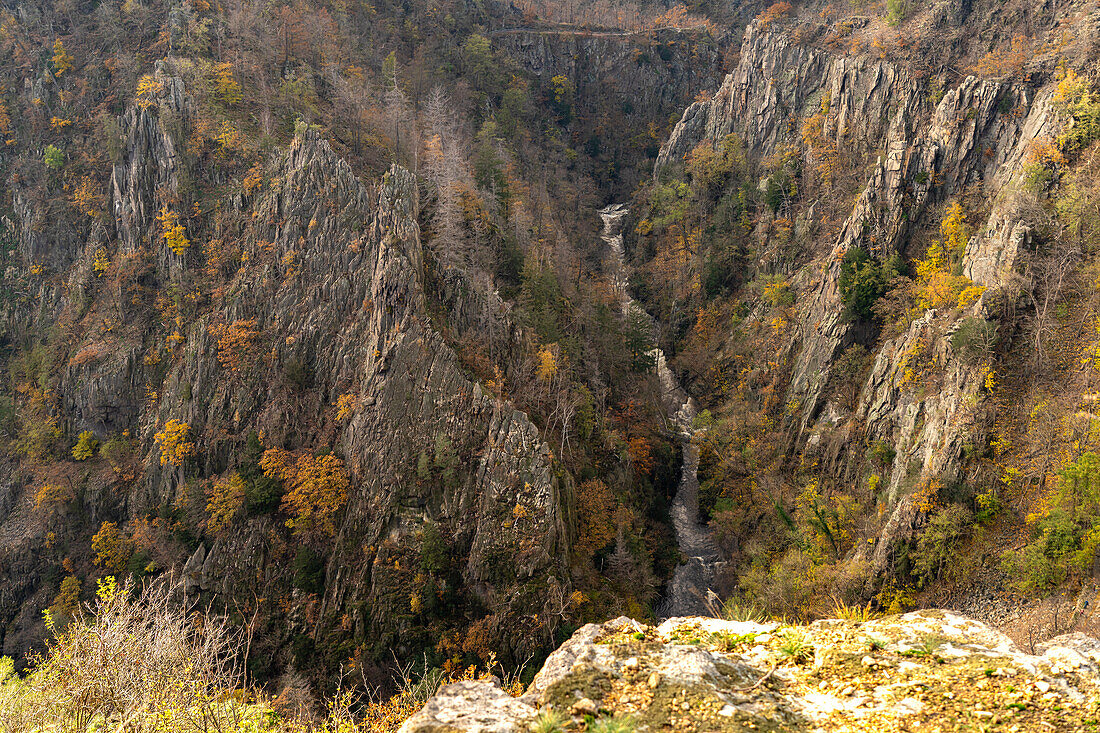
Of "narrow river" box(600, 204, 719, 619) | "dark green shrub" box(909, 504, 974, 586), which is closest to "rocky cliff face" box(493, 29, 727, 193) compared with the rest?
"narrow river" box(600, 204, 719, 619)

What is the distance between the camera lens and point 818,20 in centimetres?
5828

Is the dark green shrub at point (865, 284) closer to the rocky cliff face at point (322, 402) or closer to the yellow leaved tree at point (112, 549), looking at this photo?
the rocky cliff face at point (322, 402)

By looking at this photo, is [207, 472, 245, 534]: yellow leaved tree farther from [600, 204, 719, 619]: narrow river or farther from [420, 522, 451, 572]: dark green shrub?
[600, 204, 719, 619]: narrow river

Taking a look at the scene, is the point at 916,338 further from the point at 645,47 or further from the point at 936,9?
the point at 645,47

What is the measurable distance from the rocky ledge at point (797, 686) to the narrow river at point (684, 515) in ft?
81.0

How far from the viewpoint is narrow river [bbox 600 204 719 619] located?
38906mm

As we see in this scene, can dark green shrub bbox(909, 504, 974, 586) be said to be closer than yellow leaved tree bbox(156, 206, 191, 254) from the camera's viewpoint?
Yes

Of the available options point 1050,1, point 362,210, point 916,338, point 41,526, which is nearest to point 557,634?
point 916,338

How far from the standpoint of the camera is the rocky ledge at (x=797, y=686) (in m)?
6.52

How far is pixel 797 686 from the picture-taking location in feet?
24.5

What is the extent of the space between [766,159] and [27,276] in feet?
223

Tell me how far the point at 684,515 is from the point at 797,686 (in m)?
40.7

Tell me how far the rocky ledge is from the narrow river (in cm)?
2467

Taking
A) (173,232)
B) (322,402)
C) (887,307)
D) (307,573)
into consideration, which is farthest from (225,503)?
(887,307)
